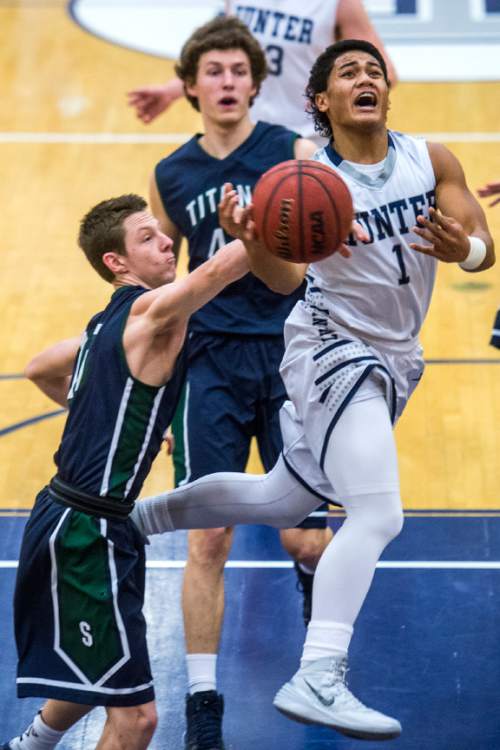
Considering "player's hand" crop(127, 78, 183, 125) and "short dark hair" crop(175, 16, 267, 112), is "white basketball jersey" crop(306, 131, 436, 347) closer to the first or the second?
"short dark hair" crop(175, 16, 267, 112)

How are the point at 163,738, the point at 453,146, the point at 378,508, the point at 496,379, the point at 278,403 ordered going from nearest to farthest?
the point at 378,508
the point at 163,738
the point at 278,403
the point at 496,379
the point at 453,146

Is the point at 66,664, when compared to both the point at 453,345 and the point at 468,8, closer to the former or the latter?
the point at 453,345

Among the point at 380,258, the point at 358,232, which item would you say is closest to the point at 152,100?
the point at 380,258

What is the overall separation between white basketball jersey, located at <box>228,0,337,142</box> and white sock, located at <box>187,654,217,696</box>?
340 centimetres

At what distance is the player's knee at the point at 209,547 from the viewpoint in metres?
6.21

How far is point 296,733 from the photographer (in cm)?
591

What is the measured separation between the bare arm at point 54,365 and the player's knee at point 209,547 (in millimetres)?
910

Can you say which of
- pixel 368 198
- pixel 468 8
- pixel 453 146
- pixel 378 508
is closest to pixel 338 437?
pixel 378 508

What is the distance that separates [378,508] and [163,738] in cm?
151

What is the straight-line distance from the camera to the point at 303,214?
4.81m

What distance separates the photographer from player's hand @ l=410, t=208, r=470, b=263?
4.99 m

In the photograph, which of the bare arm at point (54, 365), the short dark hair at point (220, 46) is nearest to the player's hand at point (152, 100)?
the short dark hair at point (220, 46)

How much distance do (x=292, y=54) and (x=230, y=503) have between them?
140 inches

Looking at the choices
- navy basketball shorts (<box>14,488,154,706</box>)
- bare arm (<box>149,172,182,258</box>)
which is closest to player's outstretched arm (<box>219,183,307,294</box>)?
navy basketball shorts (<box>14,488,154,706</box>)
